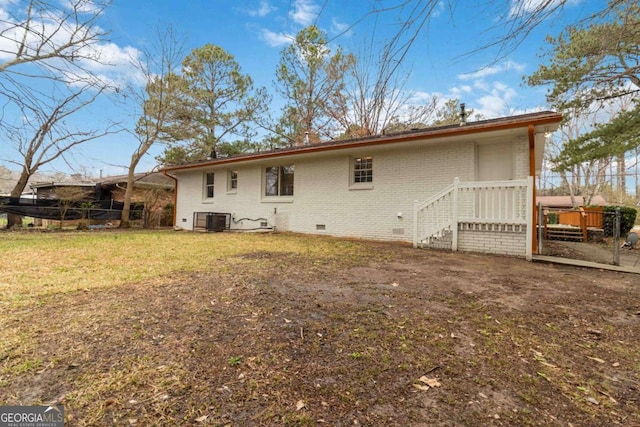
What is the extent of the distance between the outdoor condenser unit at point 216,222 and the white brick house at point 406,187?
87mm

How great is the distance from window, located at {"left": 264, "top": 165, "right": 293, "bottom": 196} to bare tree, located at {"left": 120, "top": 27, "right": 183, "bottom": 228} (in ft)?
22.0

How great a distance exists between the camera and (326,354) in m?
1.97

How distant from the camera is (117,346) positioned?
204 cm

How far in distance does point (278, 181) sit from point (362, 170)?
3.73 metres

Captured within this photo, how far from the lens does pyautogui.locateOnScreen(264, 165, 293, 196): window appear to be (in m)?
11.1

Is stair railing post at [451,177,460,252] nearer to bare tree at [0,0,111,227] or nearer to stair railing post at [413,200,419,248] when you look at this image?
stair railing post at [413,200,419,248]

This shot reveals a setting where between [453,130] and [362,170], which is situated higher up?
[453,130]

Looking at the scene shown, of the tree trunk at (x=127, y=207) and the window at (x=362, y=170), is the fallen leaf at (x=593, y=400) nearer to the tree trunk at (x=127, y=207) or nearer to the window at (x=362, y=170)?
the window at (x=362, y=170)

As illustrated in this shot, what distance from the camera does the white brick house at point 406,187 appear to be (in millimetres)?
6316

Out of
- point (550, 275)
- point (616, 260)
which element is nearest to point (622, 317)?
point (550, 275)

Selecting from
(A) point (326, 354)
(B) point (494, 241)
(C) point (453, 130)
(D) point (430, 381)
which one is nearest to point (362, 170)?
(C) point (453, 130)

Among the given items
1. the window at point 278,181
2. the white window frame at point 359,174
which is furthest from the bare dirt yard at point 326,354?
the window at point 278,181

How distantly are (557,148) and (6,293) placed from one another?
3167 centimetres

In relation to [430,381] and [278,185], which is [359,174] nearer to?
[278,185]
